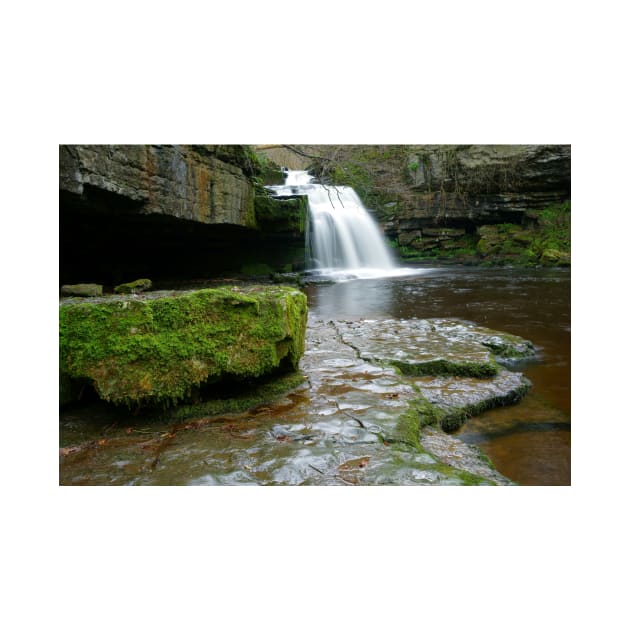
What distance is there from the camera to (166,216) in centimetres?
937

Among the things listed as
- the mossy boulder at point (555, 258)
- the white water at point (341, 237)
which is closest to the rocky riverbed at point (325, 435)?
the white water at point (341, 237)

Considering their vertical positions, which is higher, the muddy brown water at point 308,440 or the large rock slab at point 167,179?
the large rock slab at point 167,179

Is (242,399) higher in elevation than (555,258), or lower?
lower

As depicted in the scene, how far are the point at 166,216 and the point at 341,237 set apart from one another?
10.4 metres

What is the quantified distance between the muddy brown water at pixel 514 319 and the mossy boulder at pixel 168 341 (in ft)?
5.38

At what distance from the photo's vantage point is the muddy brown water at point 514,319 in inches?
122

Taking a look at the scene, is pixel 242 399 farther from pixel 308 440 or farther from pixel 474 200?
pixel 474 200

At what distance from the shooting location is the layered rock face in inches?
303

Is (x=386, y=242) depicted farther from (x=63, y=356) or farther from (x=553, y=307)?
(x=63, y=356)

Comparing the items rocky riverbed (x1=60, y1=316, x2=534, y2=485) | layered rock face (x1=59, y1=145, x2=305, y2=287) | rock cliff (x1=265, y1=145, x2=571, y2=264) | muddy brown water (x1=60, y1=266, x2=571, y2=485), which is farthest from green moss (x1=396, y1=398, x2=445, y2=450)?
rock cliff (x1=265, y1=145, x2=571, y2=264)

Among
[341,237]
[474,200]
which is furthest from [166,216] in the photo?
[474,200]

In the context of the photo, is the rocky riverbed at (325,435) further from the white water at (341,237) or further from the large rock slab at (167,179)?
the white water at (341,237)

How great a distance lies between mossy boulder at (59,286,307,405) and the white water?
13.9 meters

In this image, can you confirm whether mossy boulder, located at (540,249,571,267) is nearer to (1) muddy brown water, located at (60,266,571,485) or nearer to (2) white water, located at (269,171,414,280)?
(2) white water, located at (269,171,414,280)
